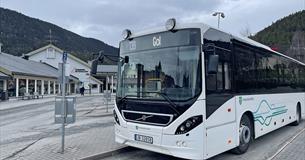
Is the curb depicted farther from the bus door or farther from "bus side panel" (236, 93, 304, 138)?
"bus side panel" (236, 93, 304, 138)

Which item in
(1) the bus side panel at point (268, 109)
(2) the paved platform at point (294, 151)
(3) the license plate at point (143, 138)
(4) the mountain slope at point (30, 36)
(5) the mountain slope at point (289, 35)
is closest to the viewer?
(3) the license plate at point (143, 138)

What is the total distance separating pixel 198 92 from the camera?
6.28m

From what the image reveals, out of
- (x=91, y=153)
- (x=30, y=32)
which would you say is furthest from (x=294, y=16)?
Result: (x=30, y=32)

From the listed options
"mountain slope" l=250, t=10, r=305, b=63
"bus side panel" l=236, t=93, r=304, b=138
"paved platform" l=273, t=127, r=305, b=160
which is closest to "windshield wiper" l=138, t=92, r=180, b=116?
"bus side panel" l=236, t=93, r=304, b=138

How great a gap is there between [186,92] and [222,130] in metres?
1.40

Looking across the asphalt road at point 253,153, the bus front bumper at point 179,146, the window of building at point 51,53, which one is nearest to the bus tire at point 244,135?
the asphalt road at point 253,153

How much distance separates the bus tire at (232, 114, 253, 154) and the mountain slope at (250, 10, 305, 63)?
33607 mm

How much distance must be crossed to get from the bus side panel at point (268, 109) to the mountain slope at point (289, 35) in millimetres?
29257

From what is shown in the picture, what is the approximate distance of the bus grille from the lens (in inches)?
254

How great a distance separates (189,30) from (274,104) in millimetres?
5342

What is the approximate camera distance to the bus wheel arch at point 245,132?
7883 mm

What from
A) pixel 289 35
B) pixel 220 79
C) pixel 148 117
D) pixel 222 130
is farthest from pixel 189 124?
pixel 289 35

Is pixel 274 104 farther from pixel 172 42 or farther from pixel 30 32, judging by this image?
pixel 30 32

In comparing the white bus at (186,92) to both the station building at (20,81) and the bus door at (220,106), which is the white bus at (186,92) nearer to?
the bus door at (220,106)
